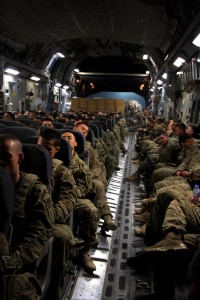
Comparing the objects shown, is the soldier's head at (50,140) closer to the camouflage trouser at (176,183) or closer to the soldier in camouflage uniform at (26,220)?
the soldier in camouflage uniform at (26,220)

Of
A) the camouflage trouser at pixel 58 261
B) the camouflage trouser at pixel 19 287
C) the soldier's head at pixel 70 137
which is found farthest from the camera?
the soldier's head at pixel 70 137

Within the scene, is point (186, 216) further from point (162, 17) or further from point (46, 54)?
point (46, 54)

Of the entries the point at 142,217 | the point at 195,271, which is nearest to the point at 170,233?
the point at 195,271

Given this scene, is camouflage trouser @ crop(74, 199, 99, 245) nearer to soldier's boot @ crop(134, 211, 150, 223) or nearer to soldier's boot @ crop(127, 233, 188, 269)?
soldier's boot @ crop(127, 233, 188, 269)

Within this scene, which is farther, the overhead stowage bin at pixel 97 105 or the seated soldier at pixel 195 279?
the overhead stowage bin at pixel 97 105

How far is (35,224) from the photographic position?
2527 mm

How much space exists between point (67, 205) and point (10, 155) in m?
0.96

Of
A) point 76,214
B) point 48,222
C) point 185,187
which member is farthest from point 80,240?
point 185,187

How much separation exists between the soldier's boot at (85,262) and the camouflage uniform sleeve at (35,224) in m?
1.50

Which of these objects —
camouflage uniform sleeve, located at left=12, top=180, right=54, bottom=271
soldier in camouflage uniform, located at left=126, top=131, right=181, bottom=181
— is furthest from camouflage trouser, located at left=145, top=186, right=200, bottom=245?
soldier in camouflage uniform, located at left=126, top=131, right=181, bottom=181

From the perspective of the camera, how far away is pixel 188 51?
34.3ft

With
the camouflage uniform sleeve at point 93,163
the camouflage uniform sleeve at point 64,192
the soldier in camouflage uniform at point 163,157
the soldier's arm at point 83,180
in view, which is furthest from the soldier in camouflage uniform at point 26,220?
the soldier in camouflage uniform at point 163,157

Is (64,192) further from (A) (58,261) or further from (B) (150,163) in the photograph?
(B) (150,163)

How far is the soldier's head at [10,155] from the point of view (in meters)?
2.57
